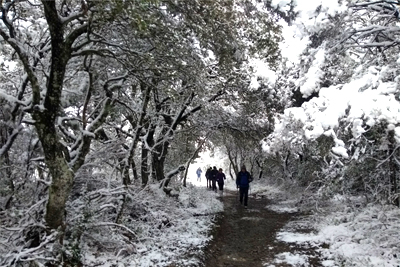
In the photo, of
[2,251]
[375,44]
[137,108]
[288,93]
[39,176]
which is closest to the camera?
[2,251]

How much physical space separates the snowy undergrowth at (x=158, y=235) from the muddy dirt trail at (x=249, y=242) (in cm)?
43

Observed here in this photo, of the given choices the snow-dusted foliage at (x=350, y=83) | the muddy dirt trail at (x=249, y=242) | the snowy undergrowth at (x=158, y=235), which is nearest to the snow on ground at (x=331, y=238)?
the snowy undergrowth at (x=158, y=235)

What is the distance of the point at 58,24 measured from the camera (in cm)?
535

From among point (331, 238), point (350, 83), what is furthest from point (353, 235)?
point (350, 83)

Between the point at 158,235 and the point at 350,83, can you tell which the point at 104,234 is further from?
the point at 350,83

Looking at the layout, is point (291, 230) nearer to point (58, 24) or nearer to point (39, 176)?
point (39, 176)

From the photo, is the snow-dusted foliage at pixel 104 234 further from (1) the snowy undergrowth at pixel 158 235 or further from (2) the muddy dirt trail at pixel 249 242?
(2) the muddy dirt trail at pixel 249 242

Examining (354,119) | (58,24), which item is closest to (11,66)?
(58,24)

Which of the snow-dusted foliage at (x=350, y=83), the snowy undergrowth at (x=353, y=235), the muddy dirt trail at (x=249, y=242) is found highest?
the snow-dusted foliage at (x=350, y=83)

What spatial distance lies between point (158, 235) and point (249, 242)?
259 cm

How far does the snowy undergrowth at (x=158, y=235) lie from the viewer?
7.59 metres

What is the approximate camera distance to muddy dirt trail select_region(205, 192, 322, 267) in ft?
26.4

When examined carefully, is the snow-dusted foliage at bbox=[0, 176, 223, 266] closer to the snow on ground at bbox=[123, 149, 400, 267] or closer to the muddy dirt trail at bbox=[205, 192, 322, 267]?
the snow on ground at bbox=[123, 149, 400, 267]

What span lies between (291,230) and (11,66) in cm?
965
